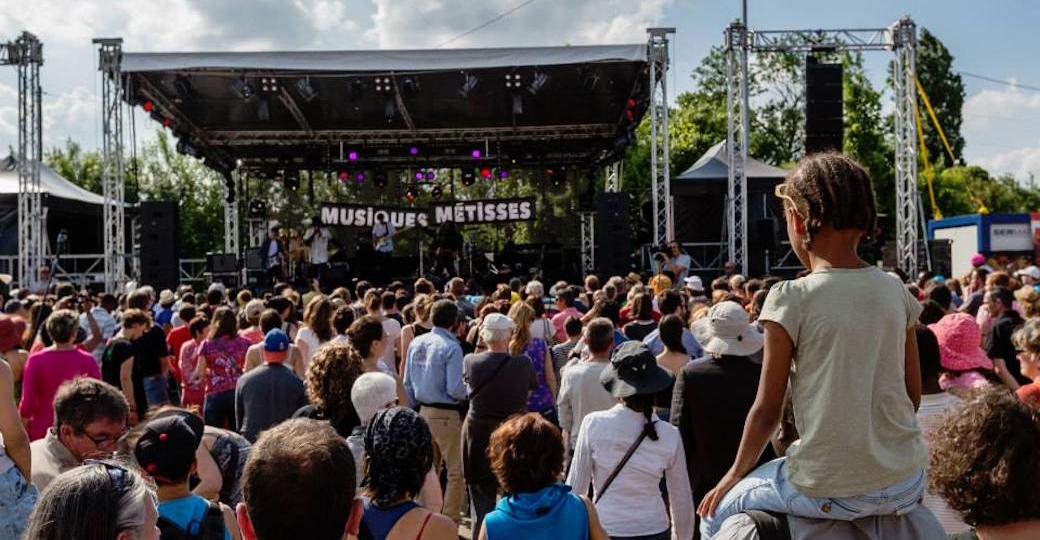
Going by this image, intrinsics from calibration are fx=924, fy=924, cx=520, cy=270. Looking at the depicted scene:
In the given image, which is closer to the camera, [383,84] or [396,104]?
[383,84]

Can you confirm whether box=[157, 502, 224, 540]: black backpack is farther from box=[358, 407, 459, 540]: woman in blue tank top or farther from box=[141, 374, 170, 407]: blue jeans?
box=[141, 374, 170, 407]: blue jeans

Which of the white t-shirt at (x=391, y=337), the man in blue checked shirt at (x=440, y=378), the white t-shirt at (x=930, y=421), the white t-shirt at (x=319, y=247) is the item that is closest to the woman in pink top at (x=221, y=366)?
the man in blue checked shirt at (x=440, y=378)

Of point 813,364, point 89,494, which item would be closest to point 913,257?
point 813,364

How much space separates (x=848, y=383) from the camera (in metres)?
2.11

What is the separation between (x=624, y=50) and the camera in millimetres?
14852

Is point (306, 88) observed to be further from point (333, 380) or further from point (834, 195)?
point (834, 195)

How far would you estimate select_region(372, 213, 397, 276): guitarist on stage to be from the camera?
65.9 ft

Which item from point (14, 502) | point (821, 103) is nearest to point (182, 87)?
point (821, 103)

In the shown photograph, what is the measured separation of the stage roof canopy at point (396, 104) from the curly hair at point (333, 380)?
11.4 meters

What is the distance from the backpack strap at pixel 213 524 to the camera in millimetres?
2607

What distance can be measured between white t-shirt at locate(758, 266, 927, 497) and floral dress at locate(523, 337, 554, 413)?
14.0 feet

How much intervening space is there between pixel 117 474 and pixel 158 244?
15520mm

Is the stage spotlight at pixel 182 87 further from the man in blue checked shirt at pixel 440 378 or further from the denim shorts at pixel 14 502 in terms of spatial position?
the denim shorts at pixel 14 502

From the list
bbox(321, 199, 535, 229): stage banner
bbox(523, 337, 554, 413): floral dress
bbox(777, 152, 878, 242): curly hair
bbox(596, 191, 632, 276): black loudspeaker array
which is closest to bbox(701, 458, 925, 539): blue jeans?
bbox(777, 152, 878, 242): curly hair
